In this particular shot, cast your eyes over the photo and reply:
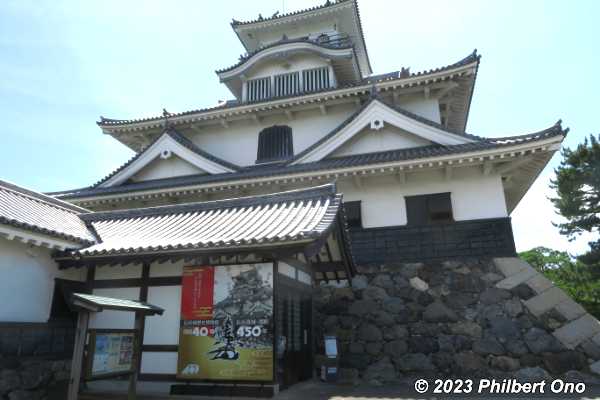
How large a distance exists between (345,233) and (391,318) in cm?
339

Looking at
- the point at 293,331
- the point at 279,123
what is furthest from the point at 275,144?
the point at 293,331

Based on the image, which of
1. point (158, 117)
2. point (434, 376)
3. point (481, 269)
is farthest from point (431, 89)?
point (158, 117)

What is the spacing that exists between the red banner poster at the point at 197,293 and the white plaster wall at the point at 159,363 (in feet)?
3.07

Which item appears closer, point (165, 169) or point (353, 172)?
point (353, 172)

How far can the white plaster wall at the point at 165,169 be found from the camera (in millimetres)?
15727

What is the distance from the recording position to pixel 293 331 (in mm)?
8336

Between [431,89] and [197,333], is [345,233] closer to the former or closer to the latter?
[197,333]

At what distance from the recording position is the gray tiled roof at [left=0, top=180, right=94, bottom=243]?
7973 mm

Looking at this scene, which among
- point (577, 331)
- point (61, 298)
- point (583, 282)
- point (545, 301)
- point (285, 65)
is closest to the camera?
point (61, 298)

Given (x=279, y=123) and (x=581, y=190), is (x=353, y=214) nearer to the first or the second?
(x=279, y=123)

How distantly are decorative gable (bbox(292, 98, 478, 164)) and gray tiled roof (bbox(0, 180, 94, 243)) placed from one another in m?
7.05

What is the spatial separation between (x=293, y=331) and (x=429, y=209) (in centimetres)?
590

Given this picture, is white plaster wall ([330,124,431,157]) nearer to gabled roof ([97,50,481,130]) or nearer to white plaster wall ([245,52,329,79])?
gabled roof ([97,50,481,130])

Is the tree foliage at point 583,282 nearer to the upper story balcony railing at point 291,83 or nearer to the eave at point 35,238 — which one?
the upper story balcony railing at point 291,83
